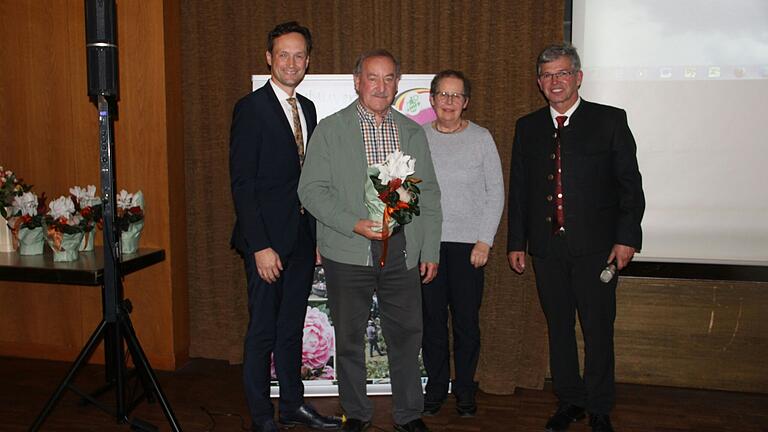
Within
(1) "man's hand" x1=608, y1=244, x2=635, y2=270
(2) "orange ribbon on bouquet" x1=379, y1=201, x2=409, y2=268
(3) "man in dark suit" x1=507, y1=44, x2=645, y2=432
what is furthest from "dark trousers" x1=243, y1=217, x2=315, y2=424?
(1) "man's hand" x1=608, y1=244, x2=635, y2=270

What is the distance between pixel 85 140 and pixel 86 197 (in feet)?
1.79

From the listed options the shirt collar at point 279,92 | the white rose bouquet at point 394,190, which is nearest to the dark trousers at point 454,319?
the white rose bouquet at point 394,190

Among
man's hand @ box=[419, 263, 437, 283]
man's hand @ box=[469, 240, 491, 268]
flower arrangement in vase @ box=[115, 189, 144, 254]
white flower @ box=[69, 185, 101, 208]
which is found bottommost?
man's hand @ box=[419, 263, 437, 283]

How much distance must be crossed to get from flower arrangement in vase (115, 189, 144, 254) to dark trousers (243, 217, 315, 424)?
1010 millimetres

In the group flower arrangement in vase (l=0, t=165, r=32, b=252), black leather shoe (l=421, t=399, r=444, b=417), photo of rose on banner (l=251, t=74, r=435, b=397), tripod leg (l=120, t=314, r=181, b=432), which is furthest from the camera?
flower arrangement in vase (l=0, t=165, r=32, b=252)

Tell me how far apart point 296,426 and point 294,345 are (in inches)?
16.0

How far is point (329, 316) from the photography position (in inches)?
136

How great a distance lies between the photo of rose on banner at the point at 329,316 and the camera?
335cm

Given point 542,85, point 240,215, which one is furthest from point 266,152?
point 542,85

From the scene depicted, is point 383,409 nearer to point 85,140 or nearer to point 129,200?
point 129,200

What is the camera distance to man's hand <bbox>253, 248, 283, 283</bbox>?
8.96 ft

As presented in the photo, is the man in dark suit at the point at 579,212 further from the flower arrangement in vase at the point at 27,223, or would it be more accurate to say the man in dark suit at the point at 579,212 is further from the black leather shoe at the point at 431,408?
the flower arrangement in vase at the point at 27,223

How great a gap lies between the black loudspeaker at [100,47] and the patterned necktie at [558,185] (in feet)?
6.46

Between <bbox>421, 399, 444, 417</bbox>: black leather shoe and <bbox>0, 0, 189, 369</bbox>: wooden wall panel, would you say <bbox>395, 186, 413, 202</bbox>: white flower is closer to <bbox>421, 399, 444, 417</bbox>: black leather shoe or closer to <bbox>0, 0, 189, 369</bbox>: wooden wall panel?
<bbox>421, 399, 444, 417</bbox>: black leather shoe
